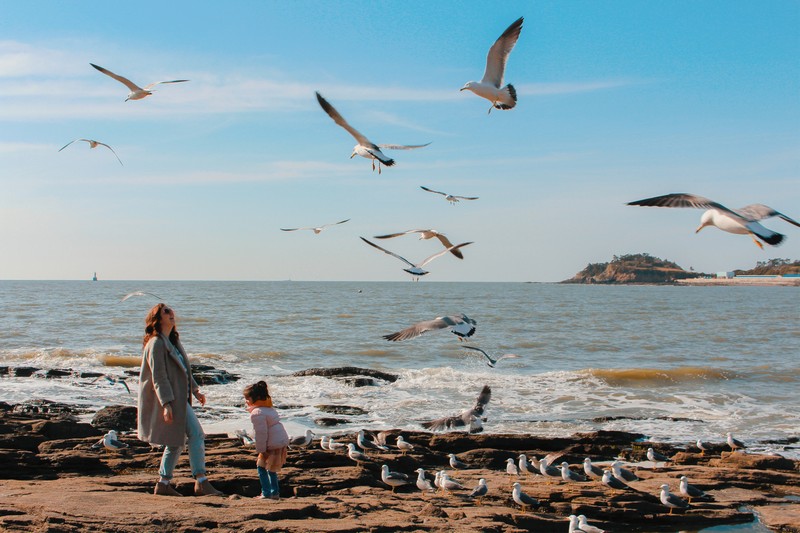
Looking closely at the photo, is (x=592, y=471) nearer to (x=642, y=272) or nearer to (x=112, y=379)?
(x=112, y=379)

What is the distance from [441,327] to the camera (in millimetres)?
9641

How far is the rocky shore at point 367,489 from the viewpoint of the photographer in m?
5.47

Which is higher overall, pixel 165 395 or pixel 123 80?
pixel 123 80

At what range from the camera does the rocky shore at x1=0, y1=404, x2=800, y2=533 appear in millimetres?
5473

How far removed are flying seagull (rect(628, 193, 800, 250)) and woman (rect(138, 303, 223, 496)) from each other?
405cm

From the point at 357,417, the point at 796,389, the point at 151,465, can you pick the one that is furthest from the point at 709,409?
the point at 151,465

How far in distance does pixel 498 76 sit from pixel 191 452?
21.7 ft

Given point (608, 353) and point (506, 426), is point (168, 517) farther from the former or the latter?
point (608, 353)

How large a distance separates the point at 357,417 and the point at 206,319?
1064 inches

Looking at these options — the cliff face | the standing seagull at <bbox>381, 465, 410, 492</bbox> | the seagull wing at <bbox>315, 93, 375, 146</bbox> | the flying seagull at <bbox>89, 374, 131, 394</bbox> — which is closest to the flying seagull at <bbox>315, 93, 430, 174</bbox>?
the seagull wing at <bbox>315, 93, 375, 146</bbox>

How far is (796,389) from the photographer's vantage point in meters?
17.4

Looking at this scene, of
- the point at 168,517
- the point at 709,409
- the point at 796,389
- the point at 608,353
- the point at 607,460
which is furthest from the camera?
the point at 608,353

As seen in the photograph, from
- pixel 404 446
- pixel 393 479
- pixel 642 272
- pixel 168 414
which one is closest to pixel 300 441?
pixel 404 446

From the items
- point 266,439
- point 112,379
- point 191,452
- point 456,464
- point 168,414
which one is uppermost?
point 168,414
